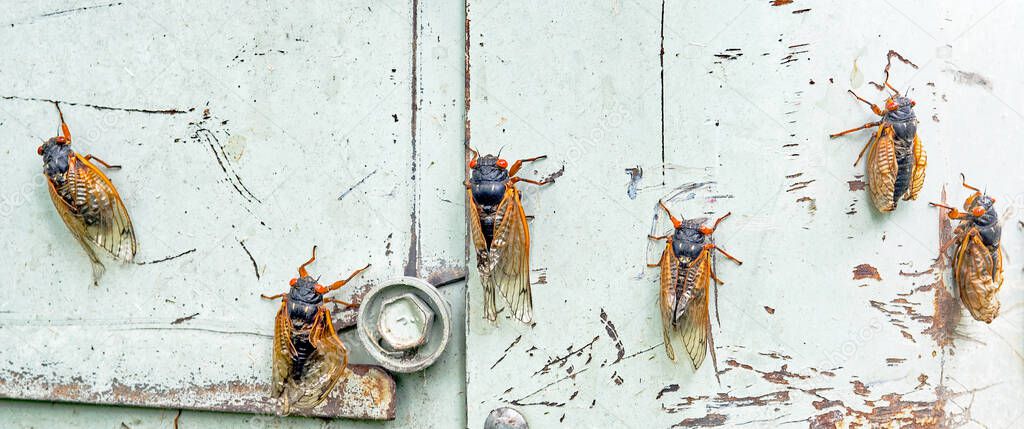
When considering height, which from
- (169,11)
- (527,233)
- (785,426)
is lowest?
(785,426)

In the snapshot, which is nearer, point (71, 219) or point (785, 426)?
point (785, 426)

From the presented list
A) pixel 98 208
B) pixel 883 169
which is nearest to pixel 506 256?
pixel 883 169

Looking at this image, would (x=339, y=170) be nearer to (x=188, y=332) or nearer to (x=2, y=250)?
(x=188, y=332)

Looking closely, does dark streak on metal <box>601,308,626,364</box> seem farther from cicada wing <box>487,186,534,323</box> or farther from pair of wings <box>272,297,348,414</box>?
pair of wings <box>272,297,348,414</box>

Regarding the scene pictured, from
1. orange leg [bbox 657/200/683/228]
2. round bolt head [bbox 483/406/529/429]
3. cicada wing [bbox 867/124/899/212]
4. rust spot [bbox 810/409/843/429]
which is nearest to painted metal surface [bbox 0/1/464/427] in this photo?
round bolt head [bbox 483/406/529/429]

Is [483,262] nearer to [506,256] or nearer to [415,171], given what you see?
[506,256]

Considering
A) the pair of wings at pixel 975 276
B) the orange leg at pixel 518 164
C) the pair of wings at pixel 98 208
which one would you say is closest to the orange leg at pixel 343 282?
the orange leg at pixel 518 164

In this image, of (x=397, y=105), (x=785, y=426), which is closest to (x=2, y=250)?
(x=397, y=105)
